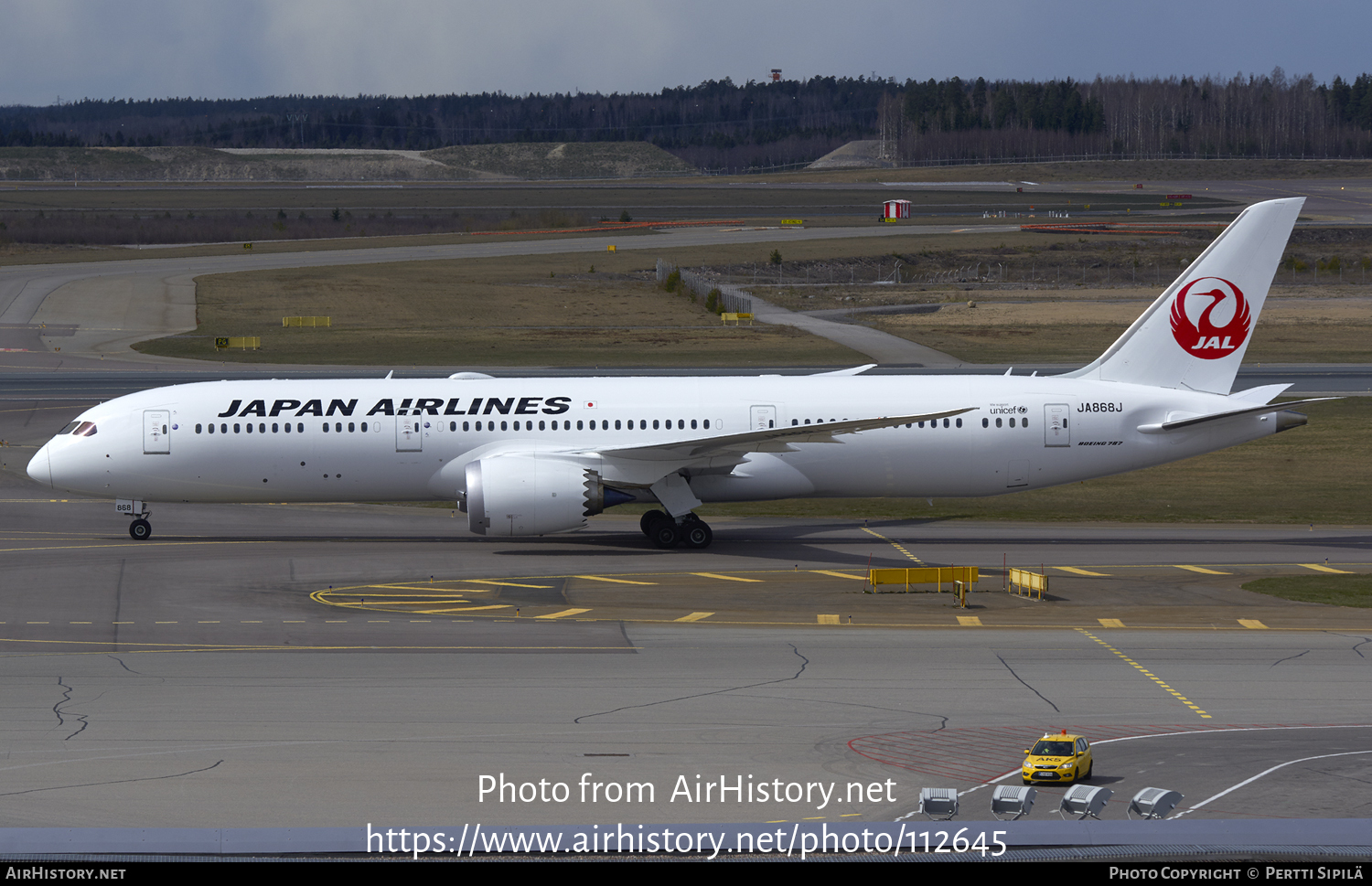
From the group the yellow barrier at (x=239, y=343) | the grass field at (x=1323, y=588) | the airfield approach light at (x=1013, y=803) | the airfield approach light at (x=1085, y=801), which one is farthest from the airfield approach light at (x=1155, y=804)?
the yellow barrier at (x=239, y=343)

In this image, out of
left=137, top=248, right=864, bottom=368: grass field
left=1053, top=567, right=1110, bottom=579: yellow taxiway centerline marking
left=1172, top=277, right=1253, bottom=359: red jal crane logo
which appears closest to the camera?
left=1053, top=567, right=1110, bottom=579: yellow taxiway centerline marking

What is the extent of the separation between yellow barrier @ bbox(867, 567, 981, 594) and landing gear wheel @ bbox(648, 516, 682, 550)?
7413 mm

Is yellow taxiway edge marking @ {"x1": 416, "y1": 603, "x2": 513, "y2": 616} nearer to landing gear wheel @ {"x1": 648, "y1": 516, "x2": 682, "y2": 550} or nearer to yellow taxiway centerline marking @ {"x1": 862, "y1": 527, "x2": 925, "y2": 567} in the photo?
landing gear wheel @ {"x1": 648, "y1": 516, "x2": 682, "y2": 550}

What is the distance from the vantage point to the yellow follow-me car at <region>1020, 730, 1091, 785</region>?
1791 centimetres

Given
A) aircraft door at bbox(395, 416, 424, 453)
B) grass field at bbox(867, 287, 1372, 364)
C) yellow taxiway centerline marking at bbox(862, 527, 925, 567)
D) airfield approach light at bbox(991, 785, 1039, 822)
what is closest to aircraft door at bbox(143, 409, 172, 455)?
aircraft door at bbox(395, 416, 424, 453)

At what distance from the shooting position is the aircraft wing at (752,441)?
3709cm

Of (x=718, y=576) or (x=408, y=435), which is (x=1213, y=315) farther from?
(x=408, y=435)

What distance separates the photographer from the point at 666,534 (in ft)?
130

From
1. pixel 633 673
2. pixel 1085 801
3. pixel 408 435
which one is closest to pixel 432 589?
pixel 408 435

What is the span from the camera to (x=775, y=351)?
8281 centimetres

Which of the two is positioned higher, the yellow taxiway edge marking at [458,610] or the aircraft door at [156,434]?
the aircraft door at [156,434]

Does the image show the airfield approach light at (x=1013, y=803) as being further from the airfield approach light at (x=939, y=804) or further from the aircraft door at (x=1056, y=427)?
the aircraft door at (x=1056, y=427)

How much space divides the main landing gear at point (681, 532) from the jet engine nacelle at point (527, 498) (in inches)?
106

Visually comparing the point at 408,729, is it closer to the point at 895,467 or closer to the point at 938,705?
the point at 938,705
